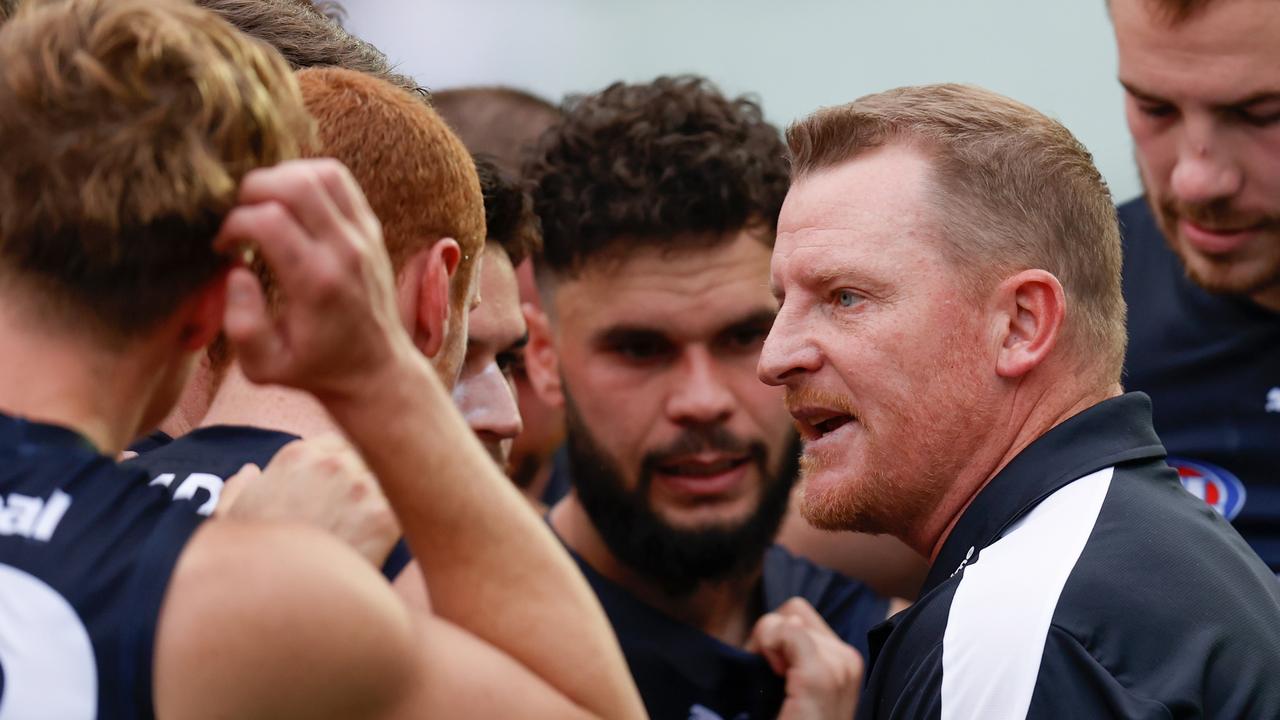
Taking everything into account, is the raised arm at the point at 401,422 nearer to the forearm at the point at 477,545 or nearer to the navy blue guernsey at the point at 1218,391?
the forearm at the point at 477,545

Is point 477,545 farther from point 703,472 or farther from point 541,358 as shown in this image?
point 541,358

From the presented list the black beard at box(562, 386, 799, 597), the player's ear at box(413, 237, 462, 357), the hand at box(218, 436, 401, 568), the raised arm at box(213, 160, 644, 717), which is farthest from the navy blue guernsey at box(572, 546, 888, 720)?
the raised arm at box(213, 160, 644, 717)

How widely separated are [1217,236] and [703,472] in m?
1.49

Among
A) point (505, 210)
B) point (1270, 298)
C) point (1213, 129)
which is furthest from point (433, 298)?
point (1270, 298)

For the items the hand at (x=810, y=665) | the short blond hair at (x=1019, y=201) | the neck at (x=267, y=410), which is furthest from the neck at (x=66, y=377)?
the hand at (x=810, y=665)

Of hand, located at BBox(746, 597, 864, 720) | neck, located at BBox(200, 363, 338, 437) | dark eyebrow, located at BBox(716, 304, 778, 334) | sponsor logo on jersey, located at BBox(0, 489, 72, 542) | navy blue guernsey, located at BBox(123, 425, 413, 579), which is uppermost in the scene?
sponsor logo on jersey, located at BBox(0, 489, 72, 542)

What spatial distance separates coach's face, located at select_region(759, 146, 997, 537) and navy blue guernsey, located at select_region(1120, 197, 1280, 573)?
1.34 meters

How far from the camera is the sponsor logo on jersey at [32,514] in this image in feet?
4.90

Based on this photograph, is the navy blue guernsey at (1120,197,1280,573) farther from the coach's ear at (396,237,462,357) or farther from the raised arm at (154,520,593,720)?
the raised arm at (154,520,593,720)

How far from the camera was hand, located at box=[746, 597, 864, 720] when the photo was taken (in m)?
3.30

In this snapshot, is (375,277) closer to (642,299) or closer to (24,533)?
(24,533)

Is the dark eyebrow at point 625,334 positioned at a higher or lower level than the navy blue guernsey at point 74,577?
lower

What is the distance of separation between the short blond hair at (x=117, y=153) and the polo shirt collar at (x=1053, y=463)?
→ 4.58 ft

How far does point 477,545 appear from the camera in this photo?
66.6 inches
